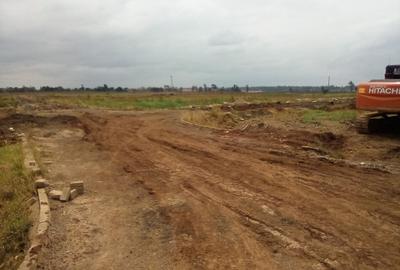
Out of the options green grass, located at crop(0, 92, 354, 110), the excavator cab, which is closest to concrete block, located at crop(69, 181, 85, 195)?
the excavator cab

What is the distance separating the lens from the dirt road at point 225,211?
19.7 feet

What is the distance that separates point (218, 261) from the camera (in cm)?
581

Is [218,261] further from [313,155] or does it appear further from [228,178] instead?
[313,155]

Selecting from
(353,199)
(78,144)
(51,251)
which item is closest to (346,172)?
(353,199)

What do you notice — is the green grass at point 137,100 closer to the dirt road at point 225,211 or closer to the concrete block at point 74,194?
the dirt road at point 225,211

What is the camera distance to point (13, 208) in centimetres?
891

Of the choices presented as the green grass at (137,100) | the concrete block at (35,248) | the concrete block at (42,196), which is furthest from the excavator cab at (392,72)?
the green grass at (137,100)

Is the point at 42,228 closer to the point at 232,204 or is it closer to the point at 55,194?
the point at 55,194

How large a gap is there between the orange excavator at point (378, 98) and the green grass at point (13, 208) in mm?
10154

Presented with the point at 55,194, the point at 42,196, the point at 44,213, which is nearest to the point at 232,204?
the point at 44,213

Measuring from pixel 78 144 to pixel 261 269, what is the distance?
1270 cm

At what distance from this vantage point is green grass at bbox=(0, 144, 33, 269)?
716 centimetres

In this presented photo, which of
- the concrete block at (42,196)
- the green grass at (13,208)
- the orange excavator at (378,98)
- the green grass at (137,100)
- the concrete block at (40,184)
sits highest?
the orange excavator at (378,98)

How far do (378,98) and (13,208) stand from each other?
10.8m
